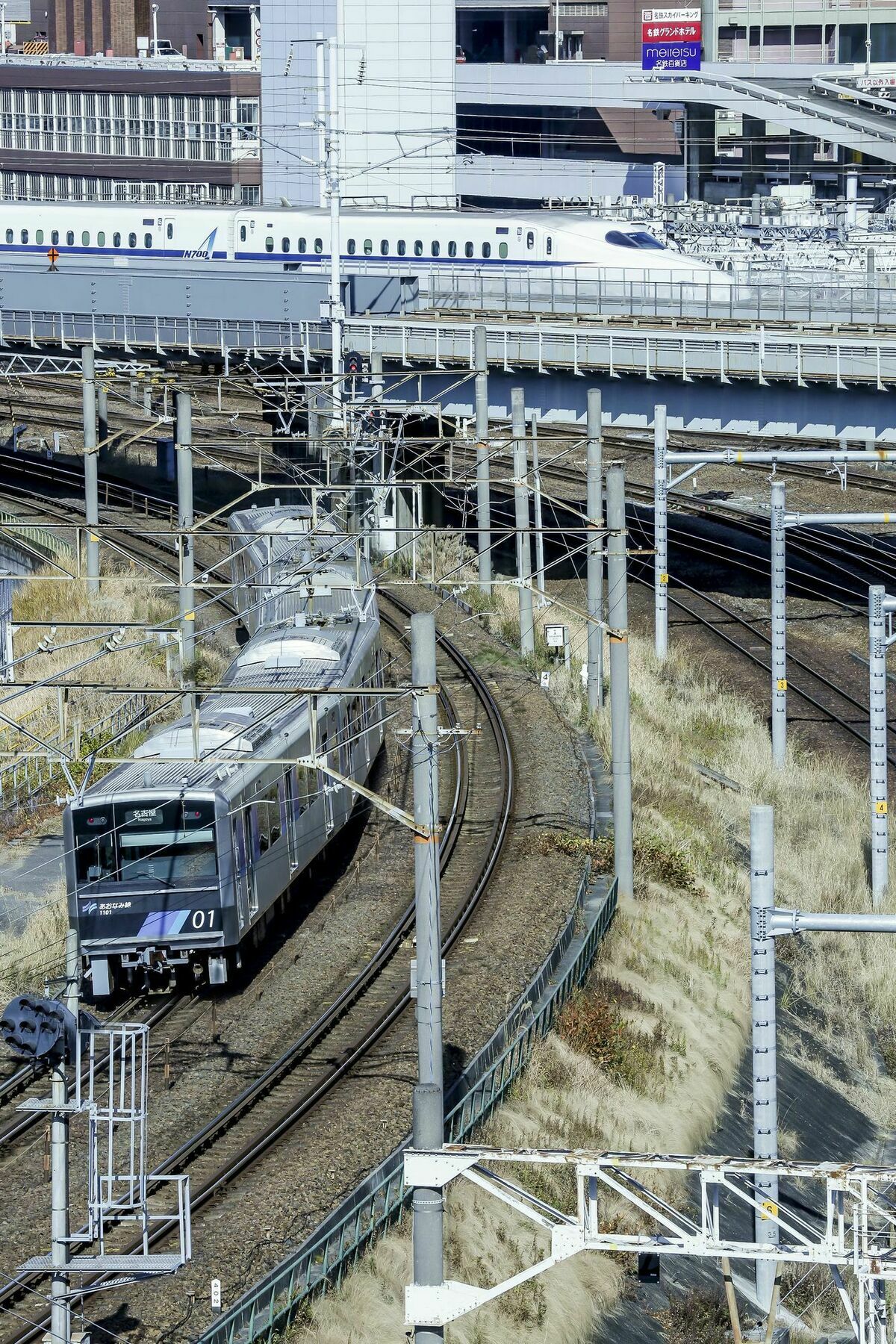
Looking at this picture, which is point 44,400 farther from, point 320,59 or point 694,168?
point 694,168

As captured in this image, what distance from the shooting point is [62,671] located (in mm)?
25609

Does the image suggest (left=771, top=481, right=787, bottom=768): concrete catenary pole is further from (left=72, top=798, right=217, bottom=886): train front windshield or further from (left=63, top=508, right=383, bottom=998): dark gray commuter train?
(left=72, top=798, right=217, bottom=886): train front windshield

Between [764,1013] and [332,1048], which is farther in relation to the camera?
[332,1048]

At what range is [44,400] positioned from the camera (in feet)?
171

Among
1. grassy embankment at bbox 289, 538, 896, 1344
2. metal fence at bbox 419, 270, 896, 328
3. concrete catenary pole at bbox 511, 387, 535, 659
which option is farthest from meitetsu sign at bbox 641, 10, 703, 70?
grassy embankment at bbox 289, 538, 896, 1344

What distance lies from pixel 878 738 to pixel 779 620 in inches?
183

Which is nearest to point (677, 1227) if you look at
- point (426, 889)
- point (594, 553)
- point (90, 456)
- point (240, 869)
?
point (426, 889)

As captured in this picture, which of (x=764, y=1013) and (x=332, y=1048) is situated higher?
(x=764, y=1013)

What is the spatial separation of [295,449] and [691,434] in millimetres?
9355

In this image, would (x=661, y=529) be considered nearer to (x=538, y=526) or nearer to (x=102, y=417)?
(x=538, y=526)

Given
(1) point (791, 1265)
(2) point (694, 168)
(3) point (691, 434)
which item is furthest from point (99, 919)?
(2) point (694, 168)

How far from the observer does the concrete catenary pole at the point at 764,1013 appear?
1377 cm

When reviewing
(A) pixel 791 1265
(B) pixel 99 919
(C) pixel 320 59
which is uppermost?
(C) pixel 320 59

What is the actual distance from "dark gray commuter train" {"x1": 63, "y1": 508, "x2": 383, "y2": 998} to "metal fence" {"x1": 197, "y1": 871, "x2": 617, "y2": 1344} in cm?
293
